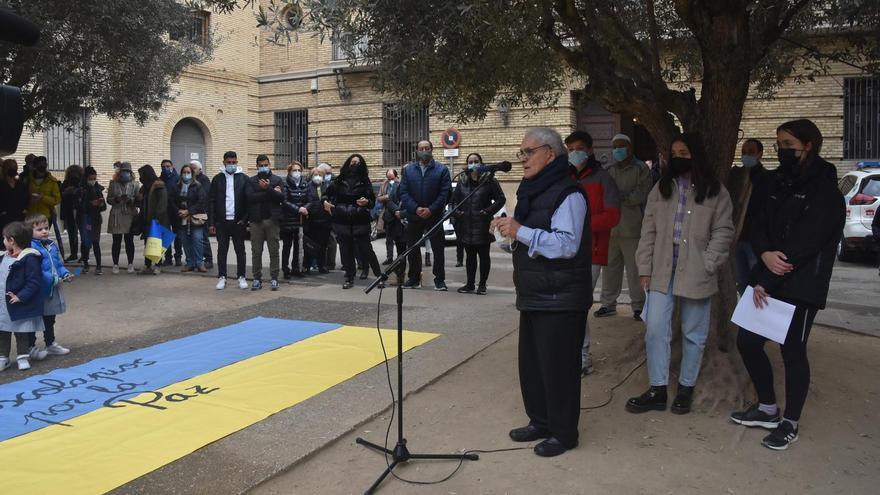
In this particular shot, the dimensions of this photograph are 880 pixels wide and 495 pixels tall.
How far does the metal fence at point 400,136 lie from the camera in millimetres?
23797

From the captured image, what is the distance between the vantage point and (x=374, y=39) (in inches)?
242

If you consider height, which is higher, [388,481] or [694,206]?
[694,206]

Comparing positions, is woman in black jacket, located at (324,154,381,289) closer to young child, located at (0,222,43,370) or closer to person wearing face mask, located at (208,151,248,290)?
person wearing face mask, located at (208,151,248,290)

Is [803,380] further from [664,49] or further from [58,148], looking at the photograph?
[58,148]

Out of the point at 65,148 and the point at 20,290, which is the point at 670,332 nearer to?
the point at 20,290

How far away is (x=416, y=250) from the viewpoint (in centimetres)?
1044

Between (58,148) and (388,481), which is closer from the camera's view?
(388,481)

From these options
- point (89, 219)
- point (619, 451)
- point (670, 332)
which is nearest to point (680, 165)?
point (670, 332)

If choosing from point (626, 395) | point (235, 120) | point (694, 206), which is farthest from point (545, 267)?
point (235, 120)

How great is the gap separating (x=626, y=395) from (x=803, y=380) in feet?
4.19

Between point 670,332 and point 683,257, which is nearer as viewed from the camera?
point 683,257

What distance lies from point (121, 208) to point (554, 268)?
396 inches

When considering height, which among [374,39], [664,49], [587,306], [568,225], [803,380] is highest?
[664,49]

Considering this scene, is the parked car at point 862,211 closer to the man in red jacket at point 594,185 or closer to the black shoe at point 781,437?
the man in red jacket at point 594,185
